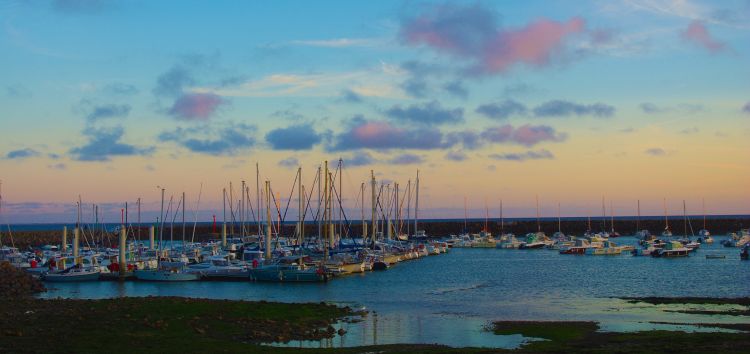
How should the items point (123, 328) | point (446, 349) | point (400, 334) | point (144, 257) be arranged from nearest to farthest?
point (446, 349) → point (123, 328) → point (400, 334) → point (144, 257)

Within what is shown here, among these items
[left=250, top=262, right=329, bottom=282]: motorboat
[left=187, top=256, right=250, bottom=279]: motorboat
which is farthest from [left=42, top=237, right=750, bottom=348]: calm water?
[left=187, top=256, right=250, bottom=279]: motorboat

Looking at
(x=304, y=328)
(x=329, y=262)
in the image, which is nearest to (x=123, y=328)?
(x=304, y=328)

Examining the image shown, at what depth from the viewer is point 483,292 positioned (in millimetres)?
61375

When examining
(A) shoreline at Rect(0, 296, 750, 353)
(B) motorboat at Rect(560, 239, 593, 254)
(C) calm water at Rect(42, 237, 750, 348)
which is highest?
(B) motorboat at Rect(560, 239, 593, 254)

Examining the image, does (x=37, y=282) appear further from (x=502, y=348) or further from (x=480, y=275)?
(x=502, y=348)

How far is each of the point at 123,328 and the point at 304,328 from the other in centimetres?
845

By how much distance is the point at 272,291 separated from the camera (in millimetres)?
63688

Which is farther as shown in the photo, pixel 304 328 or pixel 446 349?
pixel 304 328

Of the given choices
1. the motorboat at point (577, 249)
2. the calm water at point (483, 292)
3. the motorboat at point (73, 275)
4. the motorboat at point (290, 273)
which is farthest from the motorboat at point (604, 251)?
the motorboat at point (73, 275)

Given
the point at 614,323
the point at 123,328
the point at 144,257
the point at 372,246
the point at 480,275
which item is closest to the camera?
the point at 123,328

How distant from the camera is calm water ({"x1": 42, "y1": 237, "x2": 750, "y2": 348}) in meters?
40.7

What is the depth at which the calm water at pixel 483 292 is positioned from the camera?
4069cm

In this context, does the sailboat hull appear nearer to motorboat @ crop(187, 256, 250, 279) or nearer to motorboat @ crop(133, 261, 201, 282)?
motorboat @ crop(133, 261, 201, 282)

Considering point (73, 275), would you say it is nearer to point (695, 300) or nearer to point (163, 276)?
point (163, 276)
